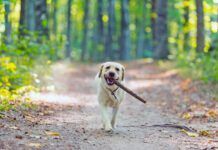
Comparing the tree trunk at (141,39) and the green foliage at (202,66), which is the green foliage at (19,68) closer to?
the green foliage at (202,66)

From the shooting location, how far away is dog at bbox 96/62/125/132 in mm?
7977

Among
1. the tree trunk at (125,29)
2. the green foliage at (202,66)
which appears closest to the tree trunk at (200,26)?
the green foliage at (202,66)

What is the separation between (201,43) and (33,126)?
13506 mm

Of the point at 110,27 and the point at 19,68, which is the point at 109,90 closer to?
the point at 19,68

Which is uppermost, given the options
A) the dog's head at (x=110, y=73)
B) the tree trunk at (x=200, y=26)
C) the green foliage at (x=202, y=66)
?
the tree trunk at (x=200, y=26)

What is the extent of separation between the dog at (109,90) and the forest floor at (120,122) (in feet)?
0.79

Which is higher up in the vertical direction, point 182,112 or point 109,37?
point 109,37

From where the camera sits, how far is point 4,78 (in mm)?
11078

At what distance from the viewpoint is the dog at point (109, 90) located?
798 centimetres

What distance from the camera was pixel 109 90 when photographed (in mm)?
8195

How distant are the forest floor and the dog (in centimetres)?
24

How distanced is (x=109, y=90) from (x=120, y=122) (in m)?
1.78

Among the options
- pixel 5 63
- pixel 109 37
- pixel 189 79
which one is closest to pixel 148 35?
pixel 109 37

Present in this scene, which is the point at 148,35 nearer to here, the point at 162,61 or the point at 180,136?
the point at 162,61
